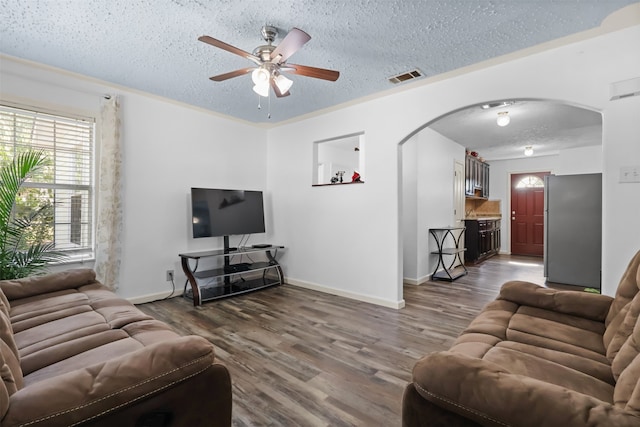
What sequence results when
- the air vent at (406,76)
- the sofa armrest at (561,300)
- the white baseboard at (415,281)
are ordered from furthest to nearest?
the white baseboard at (415,281)
the air vent at (406,76)
the sofa armrest at (561,300)

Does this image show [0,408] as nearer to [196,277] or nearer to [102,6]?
[102,6]

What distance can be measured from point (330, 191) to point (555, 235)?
3603 mm

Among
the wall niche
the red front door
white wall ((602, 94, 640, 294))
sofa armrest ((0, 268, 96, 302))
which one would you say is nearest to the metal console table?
the wall niche

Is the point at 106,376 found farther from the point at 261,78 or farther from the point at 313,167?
the point at 313,167

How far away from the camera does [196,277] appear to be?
148 inches

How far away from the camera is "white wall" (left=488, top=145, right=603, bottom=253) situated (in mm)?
6457

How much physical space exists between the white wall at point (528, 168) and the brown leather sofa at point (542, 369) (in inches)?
252

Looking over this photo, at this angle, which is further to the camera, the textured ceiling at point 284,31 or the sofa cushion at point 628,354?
the textured ceiling at point 284,31

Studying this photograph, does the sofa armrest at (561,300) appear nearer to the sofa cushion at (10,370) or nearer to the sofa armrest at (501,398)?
the sofa armrest at (501,398)

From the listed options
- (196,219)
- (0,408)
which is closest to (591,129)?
(196,219)

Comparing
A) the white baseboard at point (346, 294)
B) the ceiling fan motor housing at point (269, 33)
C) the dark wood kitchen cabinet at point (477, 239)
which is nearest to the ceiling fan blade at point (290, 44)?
the ceiling fan motor housing at point (269, 33)

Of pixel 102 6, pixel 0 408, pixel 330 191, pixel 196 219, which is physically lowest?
pixel 0 408

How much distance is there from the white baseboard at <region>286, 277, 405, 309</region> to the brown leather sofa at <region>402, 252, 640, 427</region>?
5.52ft

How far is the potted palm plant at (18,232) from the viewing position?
2.39 metres
